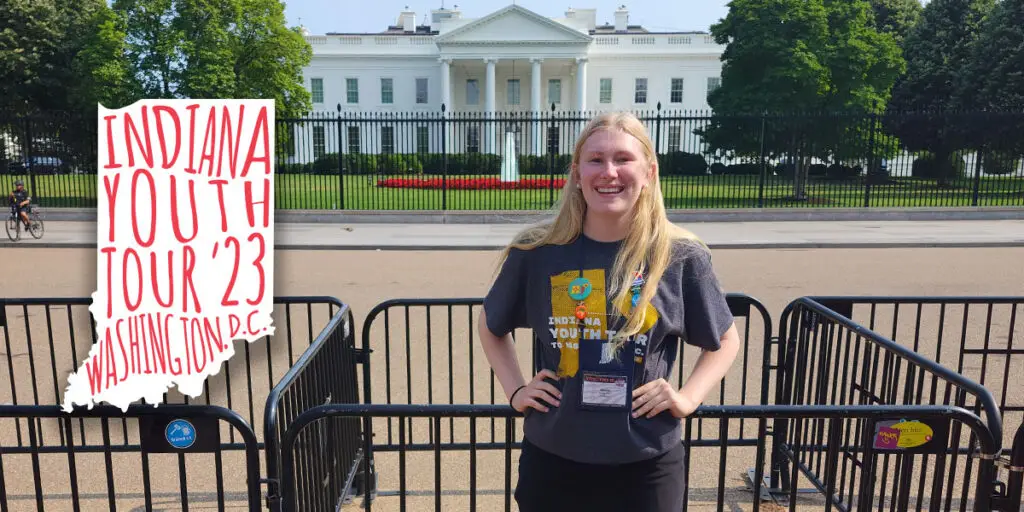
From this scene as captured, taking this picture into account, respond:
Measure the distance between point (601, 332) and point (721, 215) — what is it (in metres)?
17.4

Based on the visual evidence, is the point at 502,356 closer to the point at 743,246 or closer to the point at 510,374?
the point at 510,374

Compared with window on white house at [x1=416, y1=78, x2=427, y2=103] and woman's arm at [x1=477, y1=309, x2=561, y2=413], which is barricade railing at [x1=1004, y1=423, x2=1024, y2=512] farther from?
window on white house at [x1=416, y1=78, x2=427, y2=103]

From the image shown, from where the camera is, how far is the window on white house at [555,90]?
65.8 m

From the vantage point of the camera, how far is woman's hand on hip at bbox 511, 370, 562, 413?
202 centimetres

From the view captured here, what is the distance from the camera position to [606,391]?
6.37 feet

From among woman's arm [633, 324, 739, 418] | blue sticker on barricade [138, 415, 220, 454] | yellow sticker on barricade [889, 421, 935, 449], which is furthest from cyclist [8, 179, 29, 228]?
yellow sticker on barricade [889, 421, 935, 449]

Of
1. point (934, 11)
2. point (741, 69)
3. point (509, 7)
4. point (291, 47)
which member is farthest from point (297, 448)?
point (509, 7)

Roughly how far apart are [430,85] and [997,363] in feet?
206

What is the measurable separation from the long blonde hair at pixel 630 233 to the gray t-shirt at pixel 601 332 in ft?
0.10

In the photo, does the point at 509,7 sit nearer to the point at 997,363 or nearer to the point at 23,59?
the point at 23,59

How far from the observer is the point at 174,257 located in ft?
9.42

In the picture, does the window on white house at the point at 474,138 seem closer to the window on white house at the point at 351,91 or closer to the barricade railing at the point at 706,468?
the barricade railing at the point at 706,468

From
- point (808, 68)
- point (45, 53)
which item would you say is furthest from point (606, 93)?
point (45, 53)

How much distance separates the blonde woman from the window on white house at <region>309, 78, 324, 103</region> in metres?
A: 67.6
